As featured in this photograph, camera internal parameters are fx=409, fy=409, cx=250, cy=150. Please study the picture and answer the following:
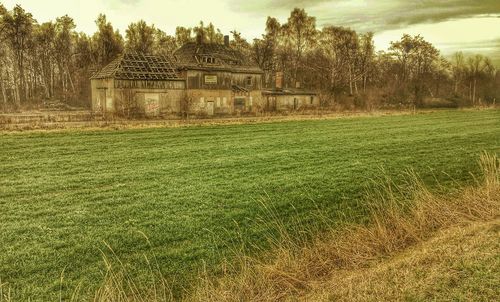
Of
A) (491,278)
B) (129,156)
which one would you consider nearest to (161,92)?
(129,156)

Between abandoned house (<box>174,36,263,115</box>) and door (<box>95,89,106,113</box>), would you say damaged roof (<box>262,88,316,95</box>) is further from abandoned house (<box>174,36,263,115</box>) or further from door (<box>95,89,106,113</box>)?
door (<box>95,89,106,113</box>)

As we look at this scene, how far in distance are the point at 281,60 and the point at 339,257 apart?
64.6 metres

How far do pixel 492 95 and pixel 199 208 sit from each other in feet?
262

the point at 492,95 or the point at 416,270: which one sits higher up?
the point at 492,95

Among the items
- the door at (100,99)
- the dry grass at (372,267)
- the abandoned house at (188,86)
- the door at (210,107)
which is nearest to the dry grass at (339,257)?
the dry grass at (372,267)

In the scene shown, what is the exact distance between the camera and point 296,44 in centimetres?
6681

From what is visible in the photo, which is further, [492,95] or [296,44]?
[492,95]

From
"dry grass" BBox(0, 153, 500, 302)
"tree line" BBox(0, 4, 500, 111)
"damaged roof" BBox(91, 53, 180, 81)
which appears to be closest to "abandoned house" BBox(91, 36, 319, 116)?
"damaged roof" BBox(91, 53, 180, 81)

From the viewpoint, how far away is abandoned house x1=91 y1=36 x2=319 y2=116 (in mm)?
34625

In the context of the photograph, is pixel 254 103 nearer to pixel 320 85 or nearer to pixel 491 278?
pixel 320 85

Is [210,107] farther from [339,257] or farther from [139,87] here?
[339,257]

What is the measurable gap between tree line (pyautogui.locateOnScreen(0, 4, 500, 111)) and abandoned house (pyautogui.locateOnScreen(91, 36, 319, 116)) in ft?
20.7

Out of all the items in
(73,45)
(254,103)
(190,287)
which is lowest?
(190,287)

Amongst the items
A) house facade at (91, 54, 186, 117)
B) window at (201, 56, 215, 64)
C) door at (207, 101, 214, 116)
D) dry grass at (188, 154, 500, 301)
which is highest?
window at (201, 56, 215, 64)
